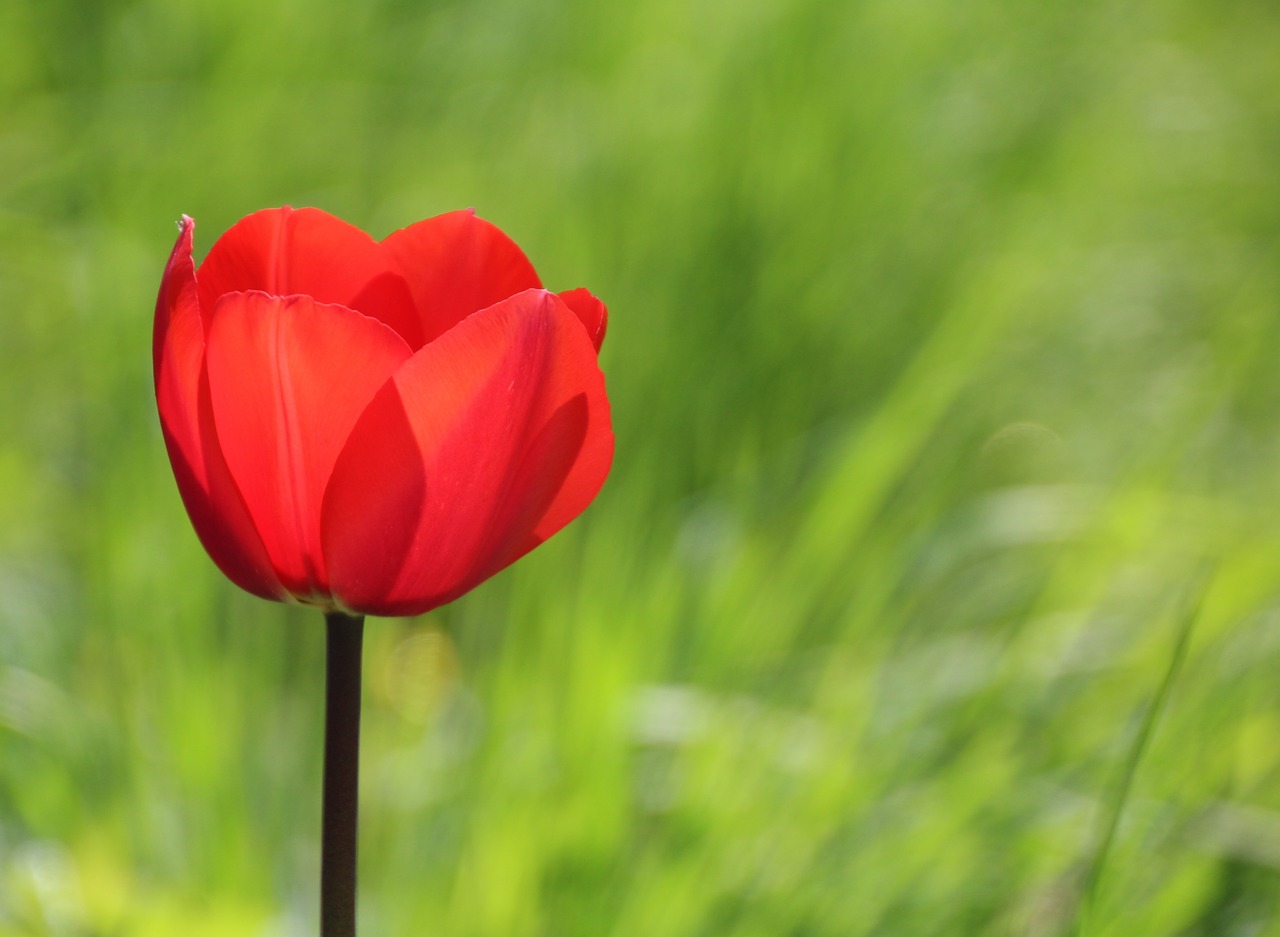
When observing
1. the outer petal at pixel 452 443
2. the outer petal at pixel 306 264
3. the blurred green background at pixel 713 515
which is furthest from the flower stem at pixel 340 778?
the blurred green background at pixel 713 515

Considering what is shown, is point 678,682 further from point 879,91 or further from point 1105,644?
point 879,91

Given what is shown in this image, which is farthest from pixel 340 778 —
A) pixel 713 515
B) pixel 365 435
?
pixel 713 515

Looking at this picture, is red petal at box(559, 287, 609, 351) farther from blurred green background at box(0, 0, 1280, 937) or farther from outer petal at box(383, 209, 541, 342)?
blurred green background at box(0, 0, 1280, 937)

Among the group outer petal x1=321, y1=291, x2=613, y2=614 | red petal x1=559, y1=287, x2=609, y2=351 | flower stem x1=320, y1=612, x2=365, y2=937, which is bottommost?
flower stem x1=320, y1=612, x2=365, y2=937

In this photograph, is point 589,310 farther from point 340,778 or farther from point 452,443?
point 340,778

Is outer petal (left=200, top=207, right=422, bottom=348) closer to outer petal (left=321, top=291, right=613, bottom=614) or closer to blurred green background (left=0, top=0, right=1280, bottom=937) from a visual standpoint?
outer petal (left=321, top=291, right=613, bottom=614)

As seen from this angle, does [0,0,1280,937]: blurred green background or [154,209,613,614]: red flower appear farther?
[0,0,1280,937]: blurred green background

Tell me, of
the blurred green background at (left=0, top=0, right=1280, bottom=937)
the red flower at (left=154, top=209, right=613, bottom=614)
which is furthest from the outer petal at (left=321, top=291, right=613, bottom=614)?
the blurred green background at (left=0, top=0, right=1280, bottom=937)

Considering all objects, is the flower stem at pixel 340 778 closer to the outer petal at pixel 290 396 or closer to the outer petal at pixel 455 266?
the outer petal at pixel 290 396

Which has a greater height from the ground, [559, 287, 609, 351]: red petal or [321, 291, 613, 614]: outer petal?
[559, 287, 609, 351]: red petal
